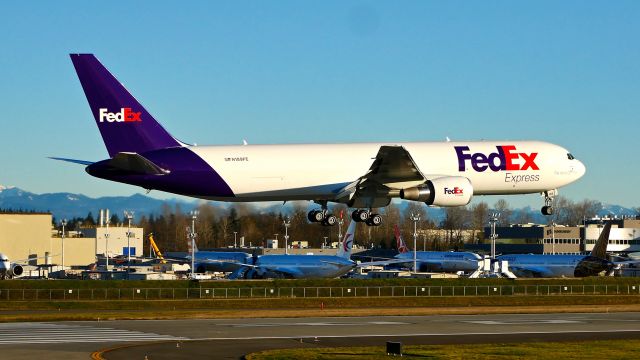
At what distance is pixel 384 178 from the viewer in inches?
2670

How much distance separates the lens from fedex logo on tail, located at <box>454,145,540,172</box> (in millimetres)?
69812

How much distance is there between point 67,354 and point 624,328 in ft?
99.1

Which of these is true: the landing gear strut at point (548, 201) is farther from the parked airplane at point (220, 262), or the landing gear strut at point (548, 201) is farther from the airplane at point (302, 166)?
the parked airplane at point (220, 262)

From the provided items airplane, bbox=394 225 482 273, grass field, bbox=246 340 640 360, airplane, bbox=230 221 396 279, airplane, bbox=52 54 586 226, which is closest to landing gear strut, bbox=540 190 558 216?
airplane, bbox=52 54 586 226

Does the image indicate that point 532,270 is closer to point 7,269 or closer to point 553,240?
point 553,240

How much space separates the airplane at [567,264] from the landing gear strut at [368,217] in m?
43.2

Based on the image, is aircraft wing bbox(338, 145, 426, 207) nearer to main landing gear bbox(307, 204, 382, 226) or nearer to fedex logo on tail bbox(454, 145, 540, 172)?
main landing gear bbox(307, 204, 382, 226)

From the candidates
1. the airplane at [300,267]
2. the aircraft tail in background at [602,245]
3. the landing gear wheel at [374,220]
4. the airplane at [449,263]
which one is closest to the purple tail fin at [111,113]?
the landing gear wheel at [374,220]

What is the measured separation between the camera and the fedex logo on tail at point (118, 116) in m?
65.8

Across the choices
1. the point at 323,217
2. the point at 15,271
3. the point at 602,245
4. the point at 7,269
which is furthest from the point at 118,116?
the point at 602,245

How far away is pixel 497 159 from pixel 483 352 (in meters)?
28.8

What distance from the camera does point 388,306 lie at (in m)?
76.6

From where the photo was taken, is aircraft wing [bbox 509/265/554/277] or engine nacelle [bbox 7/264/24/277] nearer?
engine nacelle [bbox 7/264/24/277]

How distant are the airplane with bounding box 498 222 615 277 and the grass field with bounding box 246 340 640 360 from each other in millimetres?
61499
